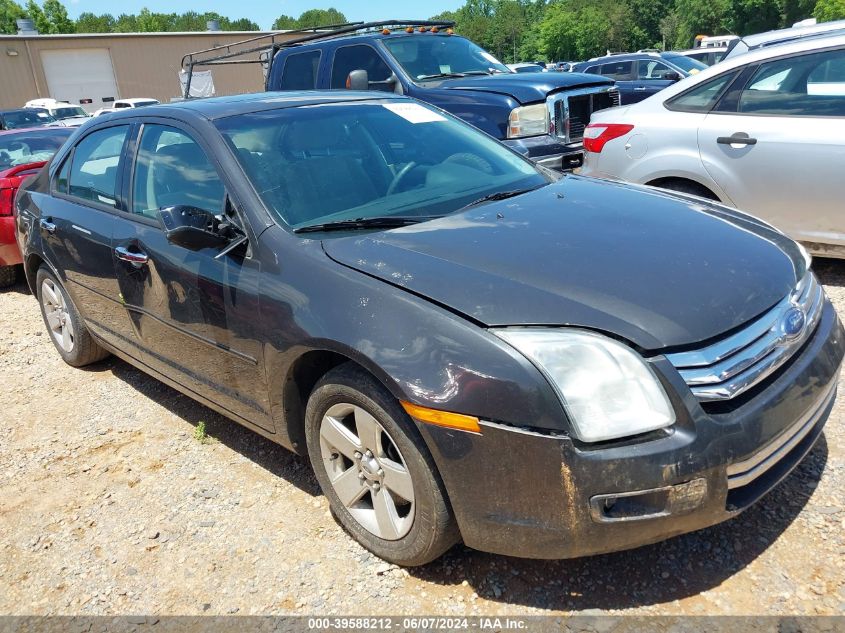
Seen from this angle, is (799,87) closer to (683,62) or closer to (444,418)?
(444,418)

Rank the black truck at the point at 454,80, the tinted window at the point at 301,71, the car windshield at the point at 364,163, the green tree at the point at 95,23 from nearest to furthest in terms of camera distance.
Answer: the car windshield at the point at 364,163 < the black truck at the point at 454,80 < the tinted window at the point at 301,71 < the green tree at the point at 95,23

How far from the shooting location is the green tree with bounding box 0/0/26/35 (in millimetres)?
77688

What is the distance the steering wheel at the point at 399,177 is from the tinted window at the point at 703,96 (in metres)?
2.76

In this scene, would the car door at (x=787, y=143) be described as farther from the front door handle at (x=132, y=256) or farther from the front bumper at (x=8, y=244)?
the front bumper at (x=8, y=244)

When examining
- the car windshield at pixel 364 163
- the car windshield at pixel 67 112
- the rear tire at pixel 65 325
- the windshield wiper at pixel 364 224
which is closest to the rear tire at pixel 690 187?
the car windshield at pixel 364 163

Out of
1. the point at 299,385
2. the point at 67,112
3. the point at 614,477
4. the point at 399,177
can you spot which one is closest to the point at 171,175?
the point at 399,177

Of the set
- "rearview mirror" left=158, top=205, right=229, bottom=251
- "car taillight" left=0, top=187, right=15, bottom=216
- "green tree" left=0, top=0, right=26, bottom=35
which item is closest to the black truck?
"car taillight" left=0, top=187, right=15, bottom=216

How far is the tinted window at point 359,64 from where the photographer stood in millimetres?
7387

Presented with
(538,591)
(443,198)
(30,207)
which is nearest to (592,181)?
(443,198)

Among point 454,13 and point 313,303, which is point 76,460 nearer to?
point 313,303

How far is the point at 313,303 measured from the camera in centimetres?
244

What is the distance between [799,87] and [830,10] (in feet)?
142

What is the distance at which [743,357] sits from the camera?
6.86 ft

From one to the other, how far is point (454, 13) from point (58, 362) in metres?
136
